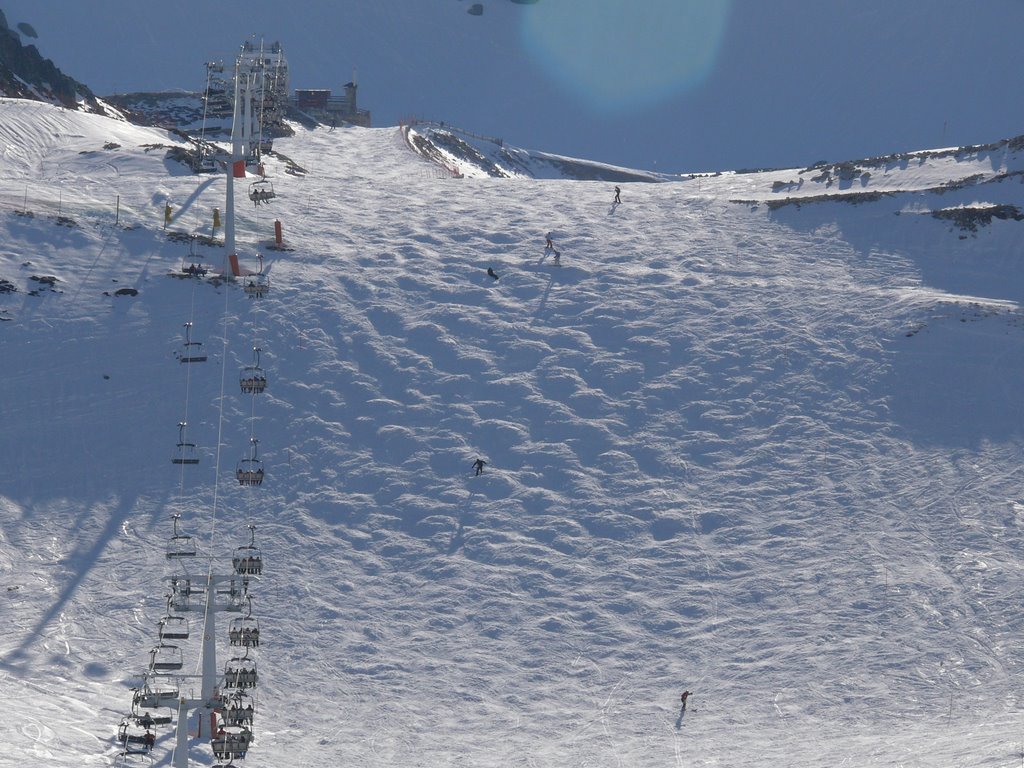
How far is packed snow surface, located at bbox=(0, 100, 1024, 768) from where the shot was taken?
30891 mm

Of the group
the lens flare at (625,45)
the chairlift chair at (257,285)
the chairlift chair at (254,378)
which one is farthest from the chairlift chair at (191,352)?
the lens flare at (625,45)

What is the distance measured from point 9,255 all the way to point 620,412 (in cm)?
1863

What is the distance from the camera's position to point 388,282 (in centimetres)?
4866

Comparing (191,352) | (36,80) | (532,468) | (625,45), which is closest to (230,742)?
(532,468)

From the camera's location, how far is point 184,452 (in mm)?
39250

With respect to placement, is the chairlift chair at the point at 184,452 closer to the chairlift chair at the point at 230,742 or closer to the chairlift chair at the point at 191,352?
the chairlift chair at the point at 191,352

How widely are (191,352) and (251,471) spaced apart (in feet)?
20.8

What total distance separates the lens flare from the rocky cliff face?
7575cm

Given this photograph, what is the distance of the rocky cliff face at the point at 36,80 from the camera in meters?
71.4

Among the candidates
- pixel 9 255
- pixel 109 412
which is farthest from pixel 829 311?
pixel 9 255

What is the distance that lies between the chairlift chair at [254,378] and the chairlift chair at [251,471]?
1898 mm

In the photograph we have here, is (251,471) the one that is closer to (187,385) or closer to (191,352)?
(187,385)

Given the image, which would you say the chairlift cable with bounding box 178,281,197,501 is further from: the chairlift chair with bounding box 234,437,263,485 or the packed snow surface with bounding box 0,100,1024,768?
the chairlift chair with bounding box 234,437,263,485

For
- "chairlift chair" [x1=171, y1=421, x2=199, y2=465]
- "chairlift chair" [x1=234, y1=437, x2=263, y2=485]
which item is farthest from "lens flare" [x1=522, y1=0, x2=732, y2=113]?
"chairlift chair" [x1=234, y1=437, x2=263, y2=485]
